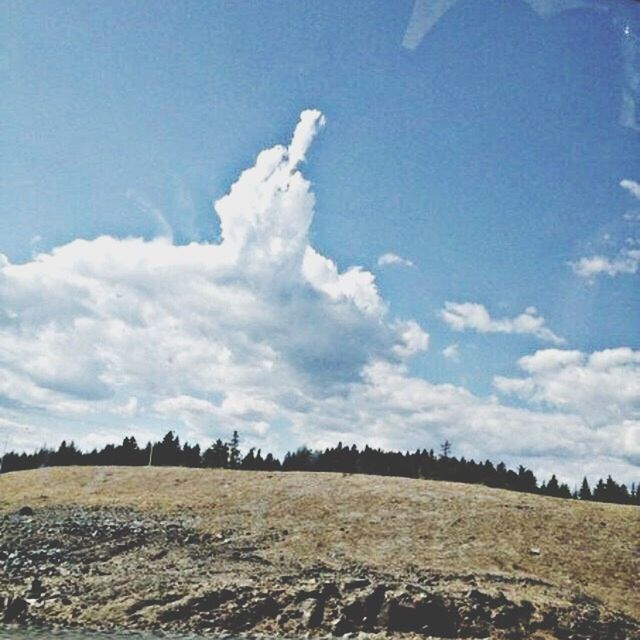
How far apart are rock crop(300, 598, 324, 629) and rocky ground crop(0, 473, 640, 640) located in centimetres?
3

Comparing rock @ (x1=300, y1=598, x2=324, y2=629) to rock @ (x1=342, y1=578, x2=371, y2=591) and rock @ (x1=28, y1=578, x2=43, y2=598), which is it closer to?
rock @ (x1=342, y1=578, x2=371, y2=591)

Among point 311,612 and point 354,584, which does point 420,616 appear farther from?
point 311,612

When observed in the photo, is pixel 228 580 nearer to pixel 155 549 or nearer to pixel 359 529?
pixel 155 549

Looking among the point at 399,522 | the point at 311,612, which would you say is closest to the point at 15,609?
the point at 311,612

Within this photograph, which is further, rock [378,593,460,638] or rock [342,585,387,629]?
rock [342,585,387,629]

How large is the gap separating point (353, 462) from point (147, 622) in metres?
81.0

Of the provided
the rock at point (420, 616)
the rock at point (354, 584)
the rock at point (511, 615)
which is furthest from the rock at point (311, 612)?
the rock at point (511, 615)

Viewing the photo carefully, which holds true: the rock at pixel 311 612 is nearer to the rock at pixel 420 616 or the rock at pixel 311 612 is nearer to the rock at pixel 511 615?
the rock at pixel 420 616

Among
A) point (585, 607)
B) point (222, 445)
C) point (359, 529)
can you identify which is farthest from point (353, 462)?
point (585, 607)

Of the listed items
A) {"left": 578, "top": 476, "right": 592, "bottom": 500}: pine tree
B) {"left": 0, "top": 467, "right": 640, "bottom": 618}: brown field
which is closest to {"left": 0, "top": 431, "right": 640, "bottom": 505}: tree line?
{"left": 578, "top": 476, "right": 592, "bottom": 500}: pine tree

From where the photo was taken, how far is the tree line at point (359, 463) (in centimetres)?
8831

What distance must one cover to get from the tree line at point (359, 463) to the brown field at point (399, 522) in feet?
152

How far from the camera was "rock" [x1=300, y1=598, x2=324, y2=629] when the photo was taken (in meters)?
18.4

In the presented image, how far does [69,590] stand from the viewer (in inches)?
781
